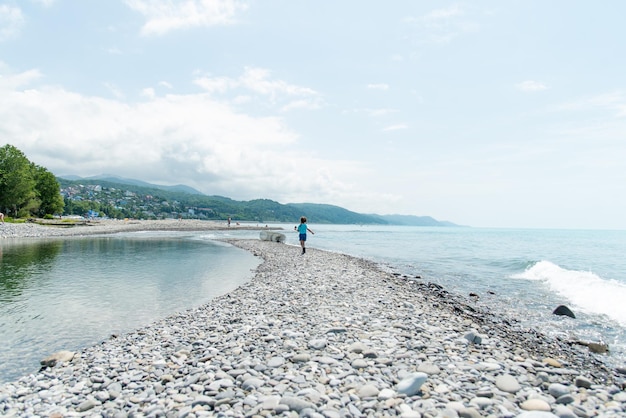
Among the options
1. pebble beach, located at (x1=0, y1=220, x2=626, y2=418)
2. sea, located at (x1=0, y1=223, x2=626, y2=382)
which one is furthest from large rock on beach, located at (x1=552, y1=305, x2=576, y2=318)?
pebble beach, located at (x1=0, y1=220, x2=626, y2=418)

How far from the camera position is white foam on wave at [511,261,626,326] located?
14.4 meters

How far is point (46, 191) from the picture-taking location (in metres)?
89.0

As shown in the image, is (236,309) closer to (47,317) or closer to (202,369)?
(202,369)

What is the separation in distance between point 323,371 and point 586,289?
742 inches

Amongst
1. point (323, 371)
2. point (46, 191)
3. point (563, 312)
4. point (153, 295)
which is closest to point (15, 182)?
point (46, 191)

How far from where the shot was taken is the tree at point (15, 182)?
241 ft

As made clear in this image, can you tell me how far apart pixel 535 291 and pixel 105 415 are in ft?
64.5

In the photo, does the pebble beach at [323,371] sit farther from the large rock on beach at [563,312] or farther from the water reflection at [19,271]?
the water reflection at [19,271]

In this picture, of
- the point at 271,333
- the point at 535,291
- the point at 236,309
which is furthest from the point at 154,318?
the point at 535,291

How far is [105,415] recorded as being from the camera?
5.22 m

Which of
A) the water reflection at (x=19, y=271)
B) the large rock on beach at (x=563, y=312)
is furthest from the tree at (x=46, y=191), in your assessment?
the large rock on beach at (x=563, y=312)

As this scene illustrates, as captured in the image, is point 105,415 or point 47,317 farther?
point 47,317

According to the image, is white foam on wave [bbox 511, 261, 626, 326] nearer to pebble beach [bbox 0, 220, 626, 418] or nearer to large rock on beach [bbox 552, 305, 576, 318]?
large rock on beach [bbox 552, 305, 576, 318]

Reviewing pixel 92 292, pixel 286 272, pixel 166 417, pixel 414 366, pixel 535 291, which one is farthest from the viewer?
pixel 286 272
